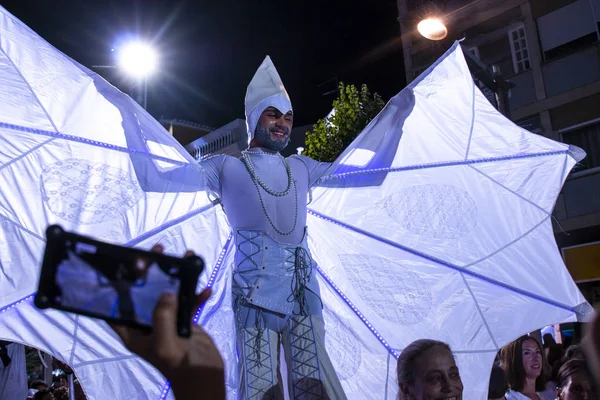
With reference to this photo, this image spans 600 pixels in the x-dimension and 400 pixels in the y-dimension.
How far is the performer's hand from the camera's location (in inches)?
36.7

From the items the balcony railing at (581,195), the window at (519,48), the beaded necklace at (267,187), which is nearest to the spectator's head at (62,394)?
the beaded necklace at (267,187)

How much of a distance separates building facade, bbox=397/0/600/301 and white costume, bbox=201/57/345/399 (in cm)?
1071

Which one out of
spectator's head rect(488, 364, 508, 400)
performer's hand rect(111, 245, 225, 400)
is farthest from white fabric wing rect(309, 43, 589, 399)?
performer's hand rect(111, 245, 225, 400)

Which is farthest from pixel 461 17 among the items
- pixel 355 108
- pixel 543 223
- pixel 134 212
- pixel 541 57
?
pixel 134 212

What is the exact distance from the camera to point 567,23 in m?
14.8

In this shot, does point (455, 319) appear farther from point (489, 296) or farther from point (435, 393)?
point (435, 393)

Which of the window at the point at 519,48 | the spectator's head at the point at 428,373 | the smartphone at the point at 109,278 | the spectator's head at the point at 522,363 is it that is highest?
the window at the point at 519,48

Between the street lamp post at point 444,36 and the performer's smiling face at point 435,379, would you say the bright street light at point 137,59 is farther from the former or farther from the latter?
the performer's smiling face at point 435,379

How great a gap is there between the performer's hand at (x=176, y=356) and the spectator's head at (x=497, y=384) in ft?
11.2

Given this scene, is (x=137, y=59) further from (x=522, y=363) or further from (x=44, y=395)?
(x=522, y=363)

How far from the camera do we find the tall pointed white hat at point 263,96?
11.5 feet

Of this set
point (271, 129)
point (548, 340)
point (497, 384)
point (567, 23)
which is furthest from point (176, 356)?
point (567, 23)

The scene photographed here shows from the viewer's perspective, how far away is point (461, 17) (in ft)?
54.4

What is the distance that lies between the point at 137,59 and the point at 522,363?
10.00 metres
